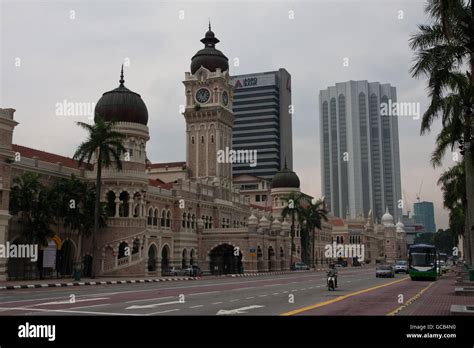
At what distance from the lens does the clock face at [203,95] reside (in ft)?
276

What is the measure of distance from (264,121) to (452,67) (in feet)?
463

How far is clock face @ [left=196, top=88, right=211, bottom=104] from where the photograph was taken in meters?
84.0

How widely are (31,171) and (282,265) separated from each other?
44.2 metres

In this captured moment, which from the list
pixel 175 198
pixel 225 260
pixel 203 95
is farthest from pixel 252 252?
pixel 203 95

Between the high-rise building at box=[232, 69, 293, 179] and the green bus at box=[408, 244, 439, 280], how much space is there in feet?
387

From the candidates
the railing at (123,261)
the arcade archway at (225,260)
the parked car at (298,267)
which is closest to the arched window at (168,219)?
the arcade archway at (225,260)

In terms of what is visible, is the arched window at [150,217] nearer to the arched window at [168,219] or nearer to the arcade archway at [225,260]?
the arched window at [168,219]

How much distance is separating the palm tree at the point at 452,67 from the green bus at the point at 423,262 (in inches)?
650

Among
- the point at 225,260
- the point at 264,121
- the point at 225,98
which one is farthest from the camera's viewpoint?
the point at 264,121

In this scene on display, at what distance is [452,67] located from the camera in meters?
27.6

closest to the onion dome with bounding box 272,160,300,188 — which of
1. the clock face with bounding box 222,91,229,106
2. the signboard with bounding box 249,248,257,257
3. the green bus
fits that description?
the clock face with bounding box 222,91,229,106

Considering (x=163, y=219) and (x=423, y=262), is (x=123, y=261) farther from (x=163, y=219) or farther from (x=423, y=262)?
(x=423, y=262)
